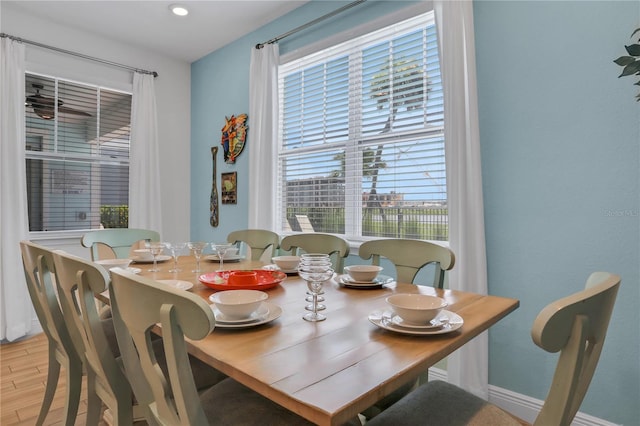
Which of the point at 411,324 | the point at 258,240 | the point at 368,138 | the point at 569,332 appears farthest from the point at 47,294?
the point at 368,138

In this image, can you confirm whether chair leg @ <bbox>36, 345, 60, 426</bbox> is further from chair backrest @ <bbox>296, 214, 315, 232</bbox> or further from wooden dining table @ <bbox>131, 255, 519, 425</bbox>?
chair backrest @ <bbox>296, 214, 315, 232</bbox>

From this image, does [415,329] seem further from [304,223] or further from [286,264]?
[304,223]

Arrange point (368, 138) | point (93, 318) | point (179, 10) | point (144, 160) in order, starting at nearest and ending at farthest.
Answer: point (93, 318) < point (368, 138) < point (179, 10) < point (144, 160)

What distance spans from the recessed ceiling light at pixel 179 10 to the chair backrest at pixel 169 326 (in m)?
3.02

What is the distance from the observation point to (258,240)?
2.50 m

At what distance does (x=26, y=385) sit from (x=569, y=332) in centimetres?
293

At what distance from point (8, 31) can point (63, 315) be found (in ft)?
9.86

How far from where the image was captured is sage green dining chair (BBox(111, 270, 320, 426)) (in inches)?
25.8

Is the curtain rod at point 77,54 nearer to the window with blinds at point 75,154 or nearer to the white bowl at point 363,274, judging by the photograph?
the window with blinds at point 75,154

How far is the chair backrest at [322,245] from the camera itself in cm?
201

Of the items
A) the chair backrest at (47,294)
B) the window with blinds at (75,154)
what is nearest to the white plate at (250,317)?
the chair backrest at (47,294)

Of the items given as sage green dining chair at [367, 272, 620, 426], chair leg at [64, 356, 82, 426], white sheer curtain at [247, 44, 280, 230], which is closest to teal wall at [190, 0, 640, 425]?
sage green dining chair at [367, 272, 620, 426]

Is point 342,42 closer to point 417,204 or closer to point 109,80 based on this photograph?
point 417,204

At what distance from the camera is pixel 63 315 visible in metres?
1.44
